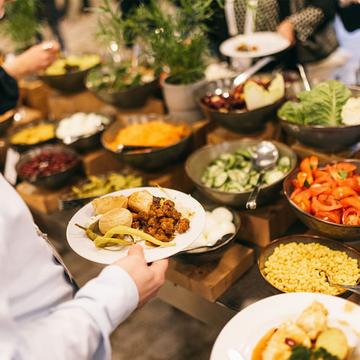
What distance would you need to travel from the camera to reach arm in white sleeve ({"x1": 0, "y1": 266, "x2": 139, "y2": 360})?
2.98 ft

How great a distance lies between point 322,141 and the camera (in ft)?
5.92

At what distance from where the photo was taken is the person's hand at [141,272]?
3.62 ft

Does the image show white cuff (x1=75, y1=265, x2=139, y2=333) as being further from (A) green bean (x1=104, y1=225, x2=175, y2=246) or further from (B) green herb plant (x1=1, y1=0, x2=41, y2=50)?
(B) green herb plant (x1=1, y1=0, x2=41, y2=50)

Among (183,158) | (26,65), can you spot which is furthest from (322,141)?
Result: (26,65)

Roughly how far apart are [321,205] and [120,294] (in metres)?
0.79

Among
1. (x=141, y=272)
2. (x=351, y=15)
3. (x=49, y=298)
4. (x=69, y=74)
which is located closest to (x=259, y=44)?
(x=351, y=15)

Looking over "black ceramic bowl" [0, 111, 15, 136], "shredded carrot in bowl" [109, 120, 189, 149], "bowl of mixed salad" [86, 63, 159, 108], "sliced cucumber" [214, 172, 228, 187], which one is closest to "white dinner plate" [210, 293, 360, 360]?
"sliced cucumber" [214, 172, 228, 187]

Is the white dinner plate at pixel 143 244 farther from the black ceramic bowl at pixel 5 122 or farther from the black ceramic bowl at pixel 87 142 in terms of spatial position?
the black ceramic bowl at pixel 5 122

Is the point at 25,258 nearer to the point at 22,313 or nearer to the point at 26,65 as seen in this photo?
the point at 22,313

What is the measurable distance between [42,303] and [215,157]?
1151mm

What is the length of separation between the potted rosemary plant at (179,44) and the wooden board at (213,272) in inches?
35.9

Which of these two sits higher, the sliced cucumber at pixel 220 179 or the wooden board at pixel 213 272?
the sliced cucumber at pixel 220 179

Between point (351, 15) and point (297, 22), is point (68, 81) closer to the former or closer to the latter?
point (297, 22)

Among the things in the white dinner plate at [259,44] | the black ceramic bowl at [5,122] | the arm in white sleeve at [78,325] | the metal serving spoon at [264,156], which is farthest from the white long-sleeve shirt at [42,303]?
the black ceramic bowl at [5,122]
